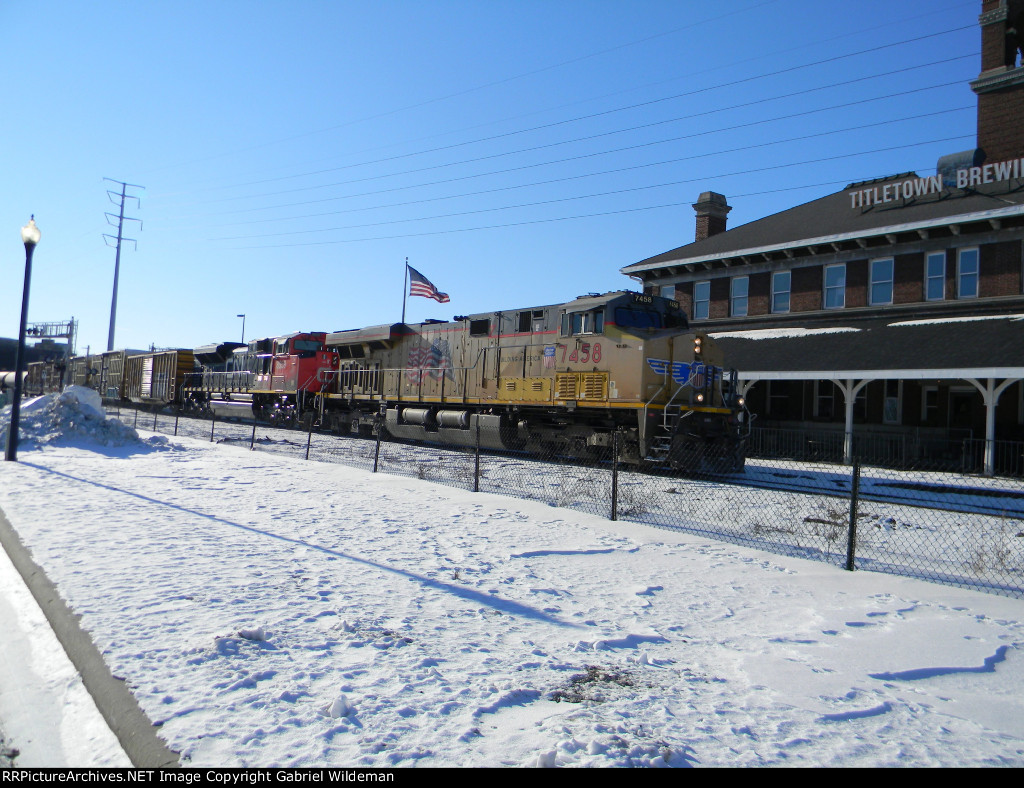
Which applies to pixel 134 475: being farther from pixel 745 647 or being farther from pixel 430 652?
pixel 745 647

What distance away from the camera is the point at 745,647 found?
4.53 m

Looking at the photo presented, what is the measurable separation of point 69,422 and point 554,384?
38.7 ft

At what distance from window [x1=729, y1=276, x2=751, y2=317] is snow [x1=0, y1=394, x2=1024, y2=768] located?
70.7ft

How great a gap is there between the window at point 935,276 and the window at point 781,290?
4672mm

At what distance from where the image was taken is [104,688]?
3461 millimetres

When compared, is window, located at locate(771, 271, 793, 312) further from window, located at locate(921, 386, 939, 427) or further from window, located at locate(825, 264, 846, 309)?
window, located at locate(921, 386, 939, 427)

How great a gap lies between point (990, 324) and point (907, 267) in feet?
13.0

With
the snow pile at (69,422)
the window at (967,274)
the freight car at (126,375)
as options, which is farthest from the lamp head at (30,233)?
the window at (967,274)

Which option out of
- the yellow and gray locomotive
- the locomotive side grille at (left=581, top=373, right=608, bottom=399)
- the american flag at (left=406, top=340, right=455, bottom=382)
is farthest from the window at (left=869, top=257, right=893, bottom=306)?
the american flag at (left=406, top=340, right=455, bottom=382)

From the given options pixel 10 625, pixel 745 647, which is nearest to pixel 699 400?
pixel 745 647

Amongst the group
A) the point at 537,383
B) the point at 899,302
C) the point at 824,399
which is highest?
the point at 899,302

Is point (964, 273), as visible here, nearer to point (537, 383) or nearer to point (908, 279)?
point (908, 279)

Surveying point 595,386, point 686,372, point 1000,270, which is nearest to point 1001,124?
point 1000,270

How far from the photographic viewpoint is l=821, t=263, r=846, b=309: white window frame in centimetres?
2483
